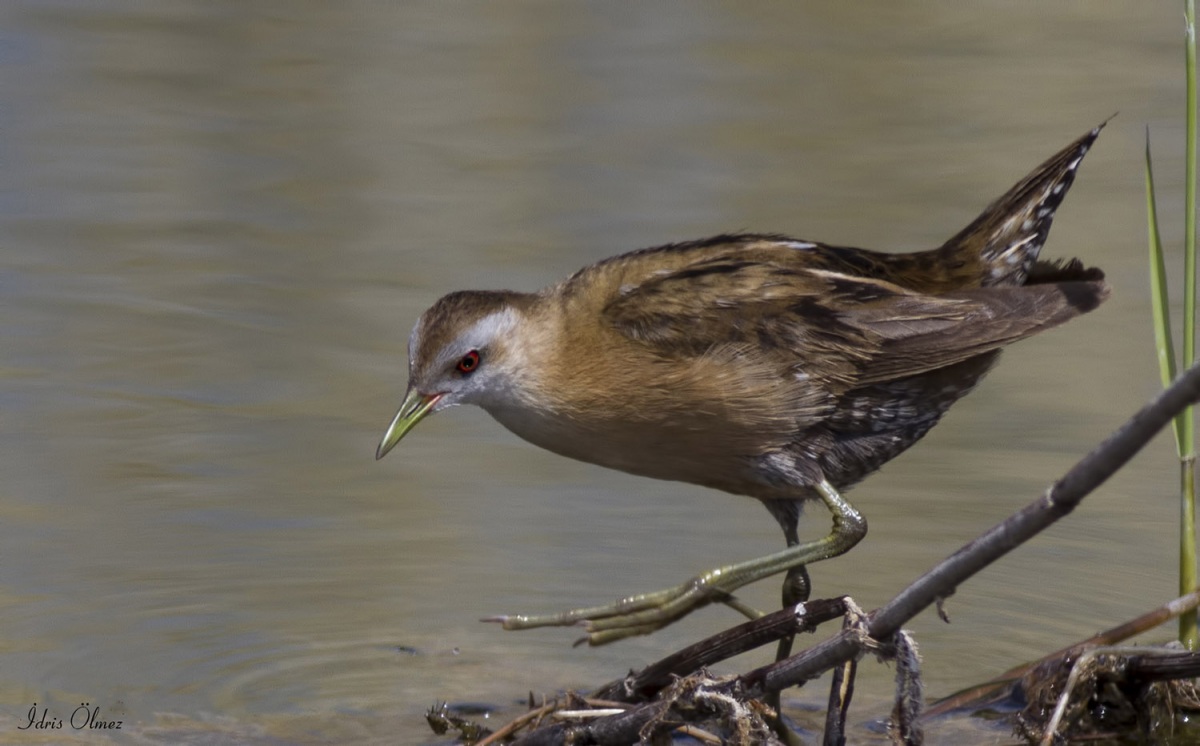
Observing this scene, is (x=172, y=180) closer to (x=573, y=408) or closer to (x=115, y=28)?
(x=115, y=28)

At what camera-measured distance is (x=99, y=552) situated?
6078 millimetres

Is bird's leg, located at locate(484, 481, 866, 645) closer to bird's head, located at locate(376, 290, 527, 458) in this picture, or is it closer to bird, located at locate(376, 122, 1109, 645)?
bird, located at locate(376, 122, 1109, 645)

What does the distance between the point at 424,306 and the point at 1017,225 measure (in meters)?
3.24

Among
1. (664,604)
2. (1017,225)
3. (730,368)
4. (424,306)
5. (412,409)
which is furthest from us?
(424,306)

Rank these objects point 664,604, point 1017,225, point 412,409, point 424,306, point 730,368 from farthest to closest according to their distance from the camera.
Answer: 1. point 424,306
2. point 1017,225
3. point 412,409
4. point 730,368
5. point 664,604

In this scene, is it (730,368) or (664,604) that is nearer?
(664,604)

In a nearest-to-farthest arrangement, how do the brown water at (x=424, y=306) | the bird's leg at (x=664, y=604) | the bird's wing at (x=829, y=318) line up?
the bird's leg at (x=664, y=604) < the bird's wing at (x=829, y=318) < the brown water at (x=424, y=306)

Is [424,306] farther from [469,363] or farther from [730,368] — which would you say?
[730,368]

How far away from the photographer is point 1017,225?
5770mm

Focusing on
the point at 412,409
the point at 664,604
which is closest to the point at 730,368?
the point at 664,604

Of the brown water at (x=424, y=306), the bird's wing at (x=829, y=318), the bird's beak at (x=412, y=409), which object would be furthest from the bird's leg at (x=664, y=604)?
the bird's beak at (x=412, y=409)

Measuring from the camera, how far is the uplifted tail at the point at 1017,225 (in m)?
5.73

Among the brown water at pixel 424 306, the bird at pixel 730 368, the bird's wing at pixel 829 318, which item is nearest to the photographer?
the bird at pixel 730 368

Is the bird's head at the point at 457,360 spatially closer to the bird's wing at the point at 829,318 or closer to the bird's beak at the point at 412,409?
the bird's beak at the point at 412,409
